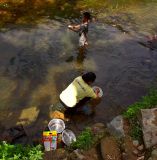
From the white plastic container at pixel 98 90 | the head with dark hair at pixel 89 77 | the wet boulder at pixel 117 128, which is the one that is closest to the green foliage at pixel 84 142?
the wet boulder at pixel 117 128

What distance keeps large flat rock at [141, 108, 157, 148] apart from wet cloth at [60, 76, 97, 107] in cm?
154

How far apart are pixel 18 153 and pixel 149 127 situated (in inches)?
108

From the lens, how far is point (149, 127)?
22.1 feet

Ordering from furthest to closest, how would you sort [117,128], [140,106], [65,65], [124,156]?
[65,65] → [140,106] → [117,128] → [124,156]

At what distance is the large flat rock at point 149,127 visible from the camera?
21.1ft

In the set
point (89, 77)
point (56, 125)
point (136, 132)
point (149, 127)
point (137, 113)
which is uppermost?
point (89, 77)

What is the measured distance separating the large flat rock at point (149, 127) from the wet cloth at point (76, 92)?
1.54 m

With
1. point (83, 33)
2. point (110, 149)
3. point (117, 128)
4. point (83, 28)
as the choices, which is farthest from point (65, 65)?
point (110, 149)

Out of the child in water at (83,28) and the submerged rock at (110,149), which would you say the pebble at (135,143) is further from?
the child in water at (83,28)

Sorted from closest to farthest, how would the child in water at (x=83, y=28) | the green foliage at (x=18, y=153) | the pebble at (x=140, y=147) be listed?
1. the green foliage at (x=18, y=153)
2. the pebble at (x=140, y=147)
3. the child in water at (x=83, y=28)

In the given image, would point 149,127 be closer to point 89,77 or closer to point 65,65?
point 89,77

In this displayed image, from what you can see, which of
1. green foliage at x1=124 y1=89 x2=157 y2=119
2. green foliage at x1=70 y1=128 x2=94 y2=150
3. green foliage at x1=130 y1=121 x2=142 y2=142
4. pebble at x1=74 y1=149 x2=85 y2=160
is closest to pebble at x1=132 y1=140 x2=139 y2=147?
green foliage at x1=130 y1=121 x2=142 y2=142

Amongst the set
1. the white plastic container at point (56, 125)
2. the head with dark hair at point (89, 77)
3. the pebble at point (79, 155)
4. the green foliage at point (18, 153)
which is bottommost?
the white plastic container at point (56, 125)

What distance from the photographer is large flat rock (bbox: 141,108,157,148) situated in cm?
642
